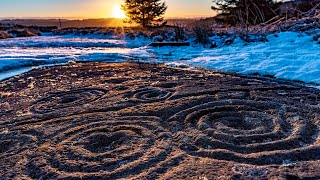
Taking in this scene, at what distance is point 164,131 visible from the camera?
2.90 m

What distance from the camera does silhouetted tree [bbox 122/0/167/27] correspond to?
3666cm

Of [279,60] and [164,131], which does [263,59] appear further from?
[164,131]

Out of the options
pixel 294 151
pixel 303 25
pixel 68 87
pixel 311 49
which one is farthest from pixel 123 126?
pixel 303 25

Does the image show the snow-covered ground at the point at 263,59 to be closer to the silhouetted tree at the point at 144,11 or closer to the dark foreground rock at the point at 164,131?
the dark foreground rock at the point at 164,131

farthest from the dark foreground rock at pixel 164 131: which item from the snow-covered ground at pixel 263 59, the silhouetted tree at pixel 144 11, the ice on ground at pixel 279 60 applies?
the silhouetted tree at pixel 144 11

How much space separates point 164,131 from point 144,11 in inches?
1385

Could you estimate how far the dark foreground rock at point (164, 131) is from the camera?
228 centimetres

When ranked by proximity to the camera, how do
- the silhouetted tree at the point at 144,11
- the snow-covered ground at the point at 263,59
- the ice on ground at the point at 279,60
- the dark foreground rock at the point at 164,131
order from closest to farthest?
the dark foreground rock at the point at 164,131 → the ice on ground at the point at 279,60 → the snow-covered ground at the point at 263,59 → the silhouetted tree at the point at 144,11

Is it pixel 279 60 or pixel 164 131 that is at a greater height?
pixel 279 60

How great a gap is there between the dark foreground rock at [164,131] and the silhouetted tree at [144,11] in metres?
33.0

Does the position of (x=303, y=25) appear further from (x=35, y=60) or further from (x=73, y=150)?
(x=73, y=150)

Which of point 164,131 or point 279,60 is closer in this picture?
point 164,131

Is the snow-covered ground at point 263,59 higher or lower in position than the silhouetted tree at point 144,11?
lower

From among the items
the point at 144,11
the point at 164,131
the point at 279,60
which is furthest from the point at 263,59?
the point at 144,11
